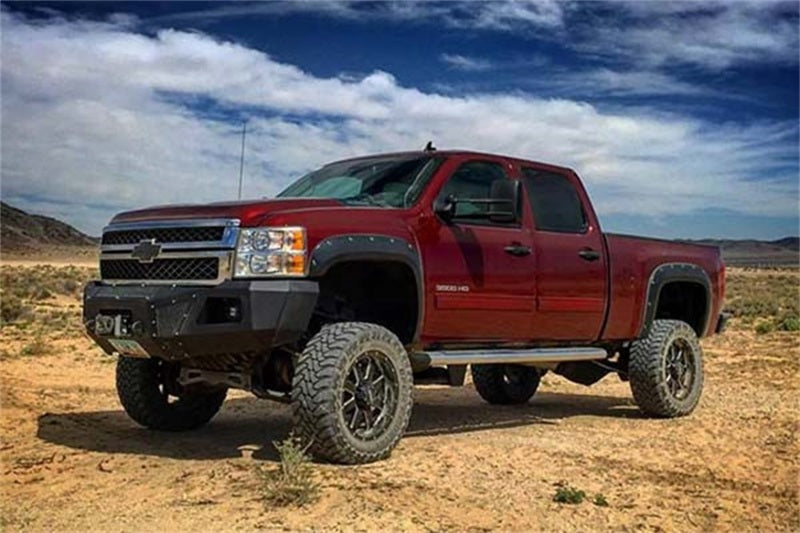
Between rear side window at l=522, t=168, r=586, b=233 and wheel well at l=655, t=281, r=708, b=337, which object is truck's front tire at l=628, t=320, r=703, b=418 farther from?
rear side window at l=522, t=168, r=586, b=233

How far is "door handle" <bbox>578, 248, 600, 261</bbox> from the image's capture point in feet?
27.3

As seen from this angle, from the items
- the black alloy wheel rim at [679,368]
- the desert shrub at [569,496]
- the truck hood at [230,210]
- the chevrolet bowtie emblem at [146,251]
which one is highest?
the truck hood at [230,210]

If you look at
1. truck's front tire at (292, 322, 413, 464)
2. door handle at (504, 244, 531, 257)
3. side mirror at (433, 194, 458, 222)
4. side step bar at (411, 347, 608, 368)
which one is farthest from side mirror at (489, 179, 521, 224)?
truck's front tire at (292, 322, 413, 464)

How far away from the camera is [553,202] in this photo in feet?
27.8

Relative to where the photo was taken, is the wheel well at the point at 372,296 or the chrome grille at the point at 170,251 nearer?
the chrome grille at the point at 170,251

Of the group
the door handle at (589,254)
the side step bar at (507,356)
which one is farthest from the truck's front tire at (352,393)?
the door handle at (589,254)

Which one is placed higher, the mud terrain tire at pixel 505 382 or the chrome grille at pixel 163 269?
the chrome grille at pixel 163 269

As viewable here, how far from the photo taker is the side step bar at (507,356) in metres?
6.93

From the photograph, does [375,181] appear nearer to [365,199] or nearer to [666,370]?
[365,199]

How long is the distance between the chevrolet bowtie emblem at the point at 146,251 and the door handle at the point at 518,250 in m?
2.71

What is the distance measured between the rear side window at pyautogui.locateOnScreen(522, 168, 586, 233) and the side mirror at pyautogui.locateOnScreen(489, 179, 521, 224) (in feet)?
3.58

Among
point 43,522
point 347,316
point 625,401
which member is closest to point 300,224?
point 347,316

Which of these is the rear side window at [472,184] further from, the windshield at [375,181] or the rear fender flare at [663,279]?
the rear fender flare at [663,279]

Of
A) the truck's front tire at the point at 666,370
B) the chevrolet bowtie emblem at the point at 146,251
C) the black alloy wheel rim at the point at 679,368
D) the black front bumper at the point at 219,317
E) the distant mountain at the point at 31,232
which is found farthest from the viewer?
the distant mountain at the point at 31,232
